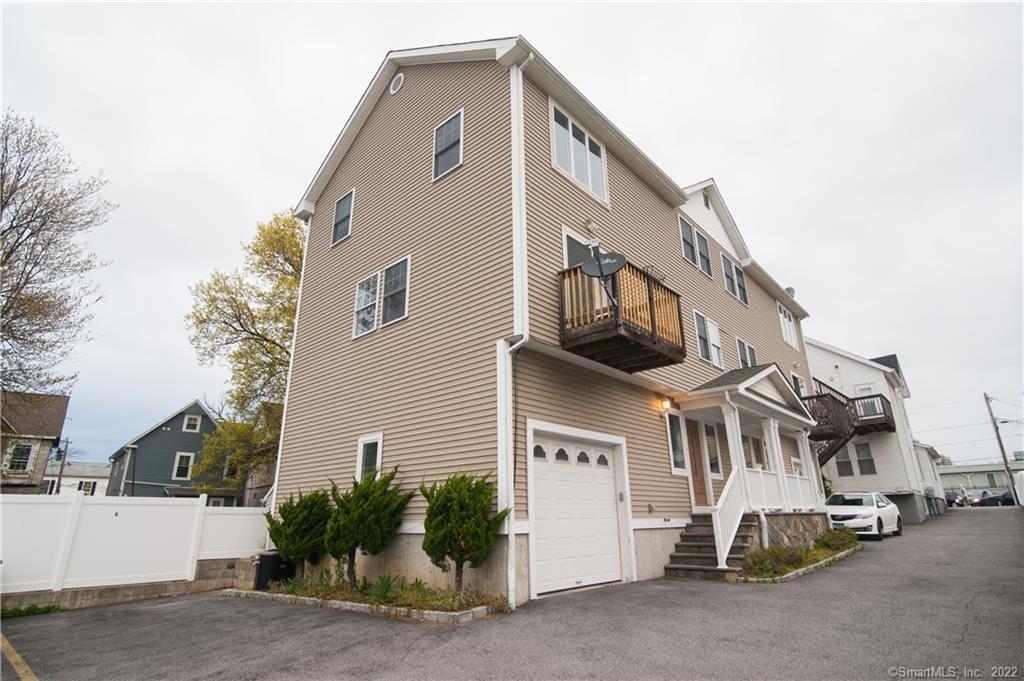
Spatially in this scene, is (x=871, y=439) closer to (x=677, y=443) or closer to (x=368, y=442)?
(x=677, y=443)

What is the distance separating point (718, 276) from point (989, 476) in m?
64.8

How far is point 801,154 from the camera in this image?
28.2 m

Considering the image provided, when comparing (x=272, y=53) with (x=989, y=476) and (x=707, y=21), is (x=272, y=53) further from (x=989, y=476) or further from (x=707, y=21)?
(x=989, y=476)

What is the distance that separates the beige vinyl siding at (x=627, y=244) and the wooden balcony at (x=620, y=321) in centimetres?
35

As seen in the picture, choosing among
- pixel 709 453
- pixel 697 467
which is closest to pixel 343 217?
pixel 697 467

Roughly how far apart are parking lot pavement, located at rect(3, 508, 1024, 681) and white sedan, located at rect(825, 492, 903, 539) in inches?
324

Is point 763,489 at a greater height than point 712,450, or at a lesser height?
lesser

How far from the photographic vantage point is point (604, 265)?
26.4 feet

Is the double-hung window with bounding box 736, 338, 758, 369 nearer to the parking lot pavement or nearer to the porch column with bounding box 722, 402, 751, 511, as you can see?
the porch column with bounding box 722, 402, 751, 511

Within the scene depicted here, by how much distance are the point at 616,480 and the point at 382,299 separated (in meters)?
6.16

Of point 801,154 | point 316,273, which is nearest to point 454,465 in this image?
point 316,273

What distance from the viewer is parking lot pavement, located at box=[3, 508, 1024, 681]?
414 cm

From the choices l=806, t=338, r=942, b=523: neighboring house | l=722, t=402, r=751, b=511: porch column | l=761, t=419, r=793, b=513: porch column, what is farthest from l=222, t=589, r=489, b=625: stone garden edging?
l=806, t=338, r=942, b=523: neighboring house

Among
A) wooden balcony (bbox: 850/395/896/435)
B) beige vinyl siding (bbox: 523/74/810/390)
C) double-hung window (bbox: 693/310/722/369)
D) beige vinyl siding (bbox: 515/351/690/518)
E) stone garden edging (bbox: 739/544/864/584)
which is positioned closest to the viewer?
beige vinyl siding (bbox: 515/351/690/518)
